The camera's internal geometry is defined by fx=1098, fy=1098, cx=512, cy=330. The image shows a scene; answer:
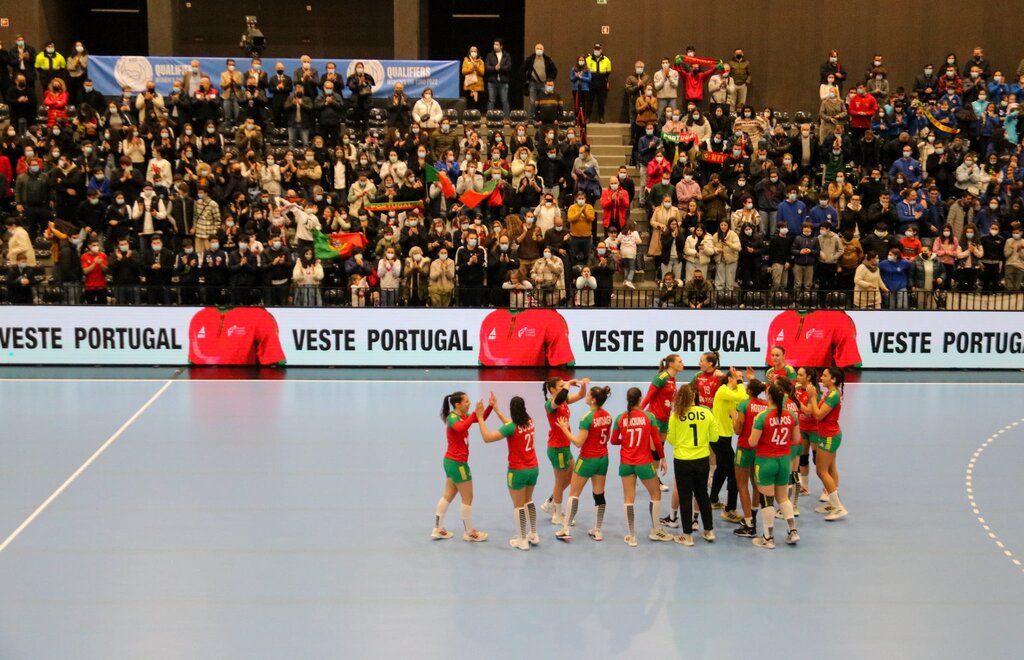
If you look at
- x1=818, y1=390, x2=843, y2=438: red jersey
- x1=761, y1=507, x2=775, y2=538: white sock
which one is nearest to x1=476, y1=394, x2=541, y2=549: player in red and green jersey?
x1=761, y1=507, x2=775, y2=538: white sock

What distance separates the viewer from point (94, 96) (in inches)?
1117

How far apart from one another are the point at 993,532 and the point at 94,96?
946 inches

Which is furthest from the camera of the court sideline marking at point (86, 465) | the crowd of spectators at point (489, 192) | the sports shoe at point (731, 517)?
the crowd of spectators at point (489, 192)

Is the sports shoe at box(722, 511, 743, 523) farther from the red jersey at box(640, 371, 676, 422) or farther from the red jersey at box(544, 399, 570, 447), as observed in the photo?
the red jersey at box(544, 399, 570, 447)

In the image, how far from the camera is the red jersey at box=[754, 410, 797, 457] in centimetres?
1225

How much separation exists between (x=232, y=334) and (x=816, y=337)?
11.8 m

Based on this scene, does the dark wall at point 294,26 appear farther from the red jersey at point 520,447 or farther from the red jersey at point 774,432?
the red jersey at point 774,432

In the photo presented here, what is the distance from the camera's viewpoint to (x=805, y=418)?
13.5 metres

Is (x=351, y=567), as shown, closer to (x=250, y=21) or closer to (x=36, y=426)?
(x=36, y=426)

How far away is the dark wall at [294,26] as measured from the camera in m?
36.2

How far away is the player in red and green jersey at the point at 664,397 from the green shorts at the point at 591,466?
78 centimetres

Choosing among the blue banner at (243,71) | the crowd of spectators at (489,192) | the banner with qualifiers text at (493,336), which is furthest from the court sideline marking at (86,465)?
the blue banner at (243,71)

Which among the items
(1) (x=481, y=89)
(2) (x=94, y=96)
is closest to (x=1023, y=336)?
(1) (x=481, y=89)

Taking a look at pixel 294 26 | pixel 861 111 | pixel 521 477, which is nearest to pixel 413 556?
pixel 521 477
